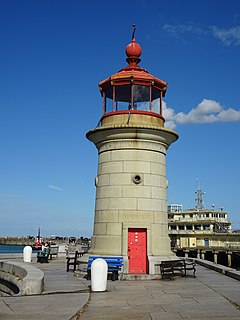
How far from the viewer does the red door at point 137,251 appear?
1577cm

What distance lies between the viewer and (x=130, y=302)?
10.3 m

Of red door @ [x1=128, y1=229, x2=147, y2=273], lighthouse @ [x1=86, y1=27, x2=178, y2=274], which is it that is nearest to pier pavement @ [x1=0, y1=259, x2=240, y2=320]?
red door @ [x1=128, y1=229, x2=147, y2=273]

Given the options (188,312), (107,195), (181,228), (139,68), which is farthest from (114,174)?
(181,228)

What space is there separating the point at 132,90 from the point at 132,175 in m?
3.53

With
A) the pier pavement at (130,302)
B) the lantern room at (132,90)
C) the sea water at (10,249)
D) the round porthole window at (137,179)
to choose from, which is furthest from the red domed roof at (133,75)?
the sea water at (10,249)

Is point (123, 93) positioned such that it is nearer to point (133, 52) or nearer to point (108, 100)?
point (108, 100)

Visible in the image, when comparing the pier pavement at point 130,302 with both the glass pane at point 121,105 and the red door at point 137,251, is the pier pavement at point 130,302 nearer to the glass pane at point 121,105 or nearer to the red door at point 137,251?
the red door at point 137,251

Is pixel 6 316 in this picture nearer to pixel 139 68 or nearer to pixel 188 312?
pixel 188 312

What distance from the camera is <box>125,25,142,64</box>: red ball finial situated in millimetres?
18078

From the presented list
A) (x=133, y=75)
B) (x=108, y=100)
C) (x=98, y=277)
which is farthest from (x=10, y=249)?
(x=98, y=277)

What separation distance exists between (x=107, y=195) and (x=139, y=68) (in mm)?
5570

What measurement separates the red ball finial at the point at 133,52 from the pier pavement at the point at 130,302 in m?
9.37

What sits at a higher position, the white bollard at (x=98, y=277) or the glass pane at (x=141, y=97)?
the glass pane at (x=141, y=97)

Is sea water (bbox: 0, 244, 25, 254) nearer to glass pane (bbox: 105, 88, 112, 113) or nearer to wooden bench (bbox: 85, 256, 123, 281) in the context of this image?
glass pane (bbox: 105, 88, 112, 113)
